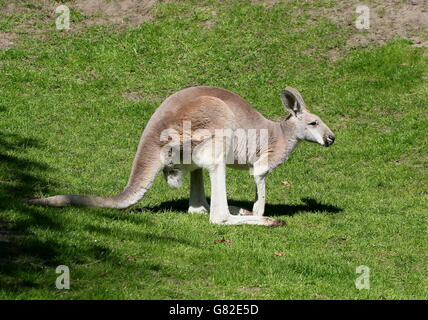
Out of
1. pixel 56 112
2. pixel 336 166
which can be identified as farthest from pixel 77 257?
pixel 56 112

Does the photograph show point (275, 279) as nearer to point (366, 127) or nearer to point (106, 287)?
point (106, 287)

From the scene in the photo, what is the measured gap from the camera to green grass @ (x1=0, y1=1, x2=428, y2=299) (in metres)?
6.40

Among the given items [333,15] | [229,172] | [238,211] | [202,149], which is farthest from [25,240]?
[333,15]

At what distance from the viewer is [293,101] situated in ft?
29.0

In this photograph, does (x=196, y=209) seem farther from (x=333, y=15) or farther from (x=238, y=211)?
(x=333, y=15)

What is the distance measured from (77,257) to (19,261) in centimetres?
52

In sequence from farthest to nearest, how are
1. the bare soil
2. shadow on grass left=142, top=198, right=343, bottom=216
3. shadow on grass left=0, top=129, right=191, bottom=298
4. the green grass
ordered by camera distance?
1. the bare soil
2. shadow on grass left=142, top=198, right=343, bottom=216
3. the green grass
4. shadow on grass left=0, top=129, right=191, bottom=298

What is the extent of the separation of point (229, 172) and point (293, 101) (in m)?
2.71

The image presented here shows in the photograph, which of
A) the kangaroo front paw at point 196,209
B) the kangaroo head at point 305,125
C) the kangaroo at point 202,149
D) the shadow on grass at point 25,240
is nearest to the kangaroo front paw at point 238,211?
the kangaroo at point 202,149

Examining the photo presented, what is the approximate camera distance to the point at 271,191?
10.4 m

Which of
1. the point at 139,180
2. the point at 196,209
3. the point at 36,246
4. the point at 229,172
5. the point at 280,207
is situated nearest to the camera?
the point at 36,246

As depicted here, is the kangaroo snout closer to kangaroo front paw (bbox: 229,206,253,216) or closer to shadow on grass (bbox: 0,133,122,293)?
kangaroo front paw (bbox: 229,206,253,216)

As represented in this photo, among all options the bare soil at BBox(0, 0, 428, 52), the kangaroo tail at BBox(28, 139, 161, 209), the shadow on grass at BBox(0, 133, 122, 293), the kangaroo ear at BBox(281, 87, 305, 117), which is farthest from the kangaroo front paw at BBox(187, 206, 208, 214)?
the bare soil at BBox(0, 0, 428, 52)

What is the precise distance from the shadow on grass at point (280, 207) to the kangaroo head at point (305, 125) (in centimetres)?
102
